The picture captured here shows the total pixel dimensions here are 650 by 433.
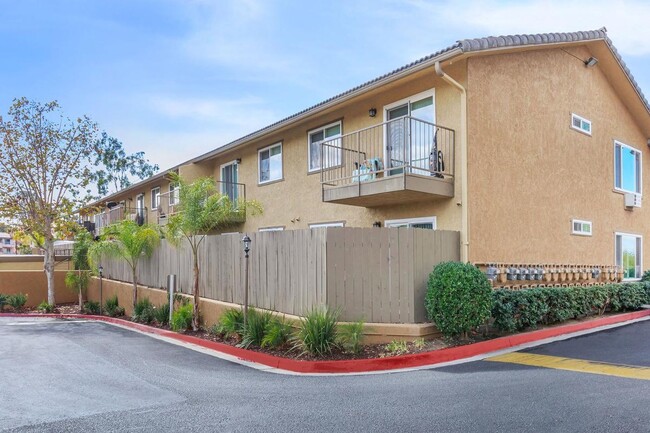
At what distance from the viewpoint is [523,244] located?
39.3 ft

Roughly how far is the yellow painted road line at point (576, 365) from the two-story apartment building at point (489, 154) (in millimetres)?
2554

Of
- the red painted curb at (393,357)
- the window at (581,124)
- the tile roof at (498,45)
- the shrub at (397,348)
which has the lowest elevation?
the red painted curb at (393,357)

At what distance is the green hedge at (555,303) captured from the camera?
32.9ft

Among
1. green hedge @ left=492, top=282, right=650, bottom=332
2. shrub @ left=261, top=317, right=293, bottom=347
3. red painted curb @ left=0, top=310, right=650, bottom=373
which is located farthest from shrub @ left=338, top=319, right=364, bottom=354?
green hedge @ left=492, top=282, right=650, bottom=332

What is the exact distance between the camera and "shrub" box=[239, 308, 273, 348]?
9867 millimetres

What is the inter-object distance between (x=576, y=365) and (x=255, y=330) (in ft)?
19.1

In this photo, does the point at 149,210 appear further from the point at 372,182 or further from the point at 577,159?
the point at 577,159

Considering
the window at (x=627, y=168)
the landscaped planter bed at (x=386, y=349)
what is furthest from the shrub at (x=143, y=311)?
the window at (x=627, y=168)

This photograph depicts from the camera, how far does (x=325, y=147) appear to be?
1445 cm

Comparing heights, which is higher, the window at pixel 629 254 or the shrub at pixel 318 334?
the window at pixel 629 254

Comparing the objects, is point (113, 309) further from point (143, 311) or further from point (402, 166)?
point (402, 166)

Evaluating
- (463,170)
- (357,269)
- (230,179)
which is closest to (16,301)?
(230,179)

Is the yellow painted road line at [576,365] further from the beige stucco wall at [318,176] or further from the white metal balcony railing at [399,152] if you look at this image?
the white metal balcony railing at [399,152]

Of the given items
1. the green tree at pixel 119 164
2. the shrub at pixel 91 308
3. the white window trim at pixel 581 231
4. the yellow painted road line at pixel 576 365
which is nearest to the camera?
the yellow painted road line at pixel 576 365
